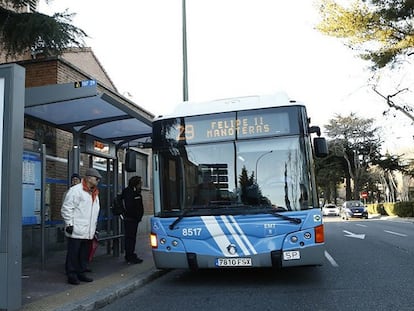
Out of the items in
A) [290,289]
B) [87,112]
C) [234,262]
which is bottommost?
[290,289]

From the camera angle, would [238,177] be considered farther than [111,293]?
Yes

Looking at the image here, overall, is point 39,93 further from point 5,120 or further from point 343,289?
point 343,289

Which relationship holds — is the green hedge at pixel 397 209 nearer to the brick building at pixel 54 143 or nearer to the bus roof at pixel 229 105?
the brick building at pixel 54 143

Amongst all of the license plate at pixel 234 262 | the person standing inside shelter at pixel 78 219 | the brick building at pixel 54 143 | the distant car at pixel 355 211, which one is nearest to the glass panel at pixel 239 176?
the license plate at pixel 234 262

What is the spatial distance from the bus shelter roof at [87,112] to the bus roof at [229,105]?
1.05 meters

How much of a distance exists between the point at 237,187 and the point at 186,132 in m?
1.25

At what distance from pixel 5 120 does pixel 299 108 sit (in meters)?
4.24

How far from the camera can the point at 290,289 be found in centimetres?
688

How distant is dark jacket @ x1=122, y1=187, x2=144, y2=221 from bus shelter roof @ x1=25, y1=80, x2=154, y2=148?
1.42 metres

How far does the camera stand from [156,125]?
762cm

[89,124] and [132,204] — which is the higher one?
[89,124]

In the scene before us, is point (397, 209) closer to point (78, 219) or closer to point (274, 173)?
point (274, 173)

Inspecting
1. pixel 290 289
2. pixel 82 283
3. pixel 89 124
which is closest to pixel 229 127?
pixel 290 289

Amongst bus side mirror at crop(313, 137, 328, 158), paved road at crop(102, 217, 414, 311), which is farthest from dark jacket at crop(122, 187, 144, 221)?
bus side mirror at crop(313, 137, 328, 158)
